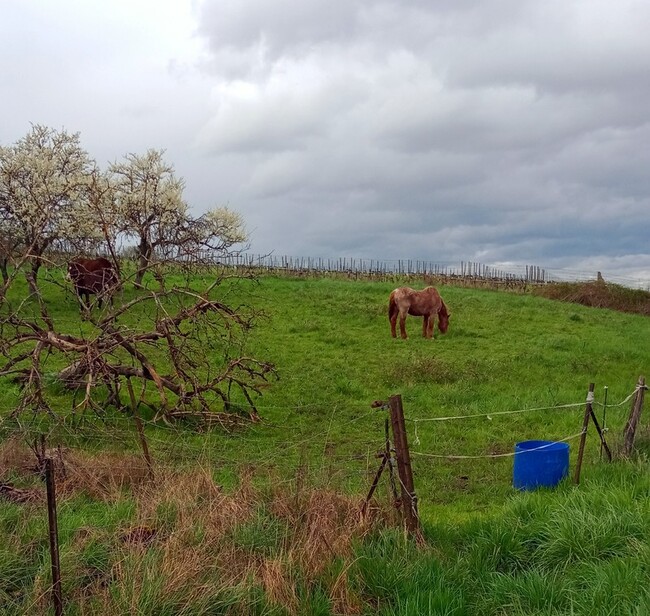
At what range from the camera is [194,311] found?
9.18 metres

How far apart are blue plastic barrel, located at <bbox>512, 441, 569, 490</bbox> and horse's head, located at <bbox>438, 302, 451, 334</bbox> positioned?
10.4 meters

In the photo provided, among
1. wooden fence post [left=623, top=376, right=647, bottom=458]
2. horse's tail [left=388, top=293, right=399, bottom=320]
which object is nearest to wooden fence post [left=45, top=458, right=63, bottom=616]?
wooden fence post [left=623, top=376, right=647, bottom=458]

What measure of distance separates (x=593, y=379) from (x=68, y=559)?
1115 cm

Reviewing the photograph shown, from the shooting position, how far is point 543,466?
655 centimetres

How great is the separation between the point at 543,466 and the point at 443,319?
35.1ft

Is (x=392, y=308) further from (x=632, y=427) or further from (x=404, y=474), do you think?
(x=404, y=474)

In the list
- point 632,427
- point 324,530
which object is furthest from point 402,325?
point 324,530

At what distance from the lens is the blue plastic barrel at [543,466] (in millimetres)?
6504

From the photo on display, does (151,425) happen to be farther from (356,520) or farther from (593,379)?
(593,379)

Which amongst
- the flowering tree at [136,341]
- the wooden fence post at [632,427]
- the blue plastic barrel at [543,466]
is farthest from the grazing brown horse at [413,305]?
the blue plastic barrel at [543,466]

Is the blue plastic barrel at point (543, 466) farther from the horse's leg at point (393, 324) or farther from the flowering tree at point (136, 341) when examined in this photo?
the horse's leg at point (393, 324)

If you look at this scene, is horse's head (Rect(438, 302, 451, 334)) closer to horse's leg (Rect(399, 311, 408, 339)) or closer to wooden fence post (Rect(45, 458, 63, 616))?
horse's leg (Rect(399, 311, 408, 339))

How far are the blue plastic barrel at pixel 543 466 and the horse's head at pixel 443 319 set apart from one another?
10.4 metres

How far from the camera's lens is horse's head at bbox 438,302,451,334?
55.8 feet
